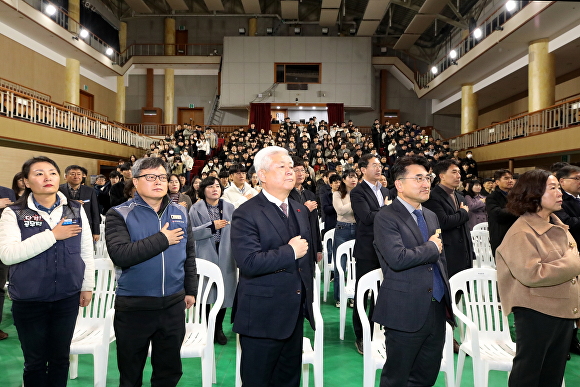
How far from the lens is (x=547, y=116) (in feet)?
35.8

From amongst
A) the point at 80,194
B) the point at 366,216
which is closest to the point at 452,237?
the point at 366,216

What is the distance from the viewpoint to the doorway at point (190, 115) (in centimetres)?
A: 2191

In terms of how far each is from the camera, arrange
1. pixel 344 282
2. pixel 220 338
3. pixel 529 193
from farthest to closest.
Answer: pixel 344 282 < pixel 220 338 < pixel 529 193

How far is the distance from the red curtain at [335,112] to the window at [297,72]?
59.7 inches

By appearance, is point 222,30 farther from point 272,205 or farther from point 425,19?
point 272,205

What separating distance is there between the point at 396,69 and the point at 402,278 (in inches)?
820

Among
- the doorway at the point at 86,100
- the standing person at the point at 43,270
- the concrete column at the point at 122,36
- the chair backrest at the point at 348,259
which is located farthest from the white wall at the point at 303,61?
the standing person at the point at 43,270

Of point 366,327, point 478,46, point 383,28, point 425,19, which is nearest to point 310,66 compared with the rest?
point 383,28

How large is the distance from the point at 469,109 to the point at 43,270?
17.4 metres

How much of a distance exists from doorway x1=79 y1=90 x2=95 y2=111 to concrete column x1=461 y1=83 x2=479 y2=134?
15.3 metres

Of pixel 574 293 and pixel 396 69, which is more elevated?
pixel 396 69

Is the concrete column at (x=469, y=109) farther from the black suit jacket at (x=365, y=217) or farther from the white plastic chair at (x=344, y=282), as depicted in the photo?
the black suit jacket at (x=365, y=217)

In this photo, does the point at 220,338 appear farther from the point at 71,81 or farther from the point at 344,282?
the point at 71,81

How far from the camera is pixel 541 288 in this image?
212 centimetres
